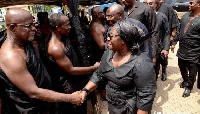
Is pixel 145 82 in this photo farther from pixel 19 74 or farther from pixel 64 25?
pixel 64 25

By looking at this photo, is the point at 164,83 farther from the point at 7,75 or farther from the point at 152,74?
the point at 7,75

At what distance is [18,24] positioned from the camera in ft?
6.13

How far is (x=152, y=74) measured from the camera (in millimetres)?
1823

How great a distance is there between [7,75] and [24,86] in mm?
218

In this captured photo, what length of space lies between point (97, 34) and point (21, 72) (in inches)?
89.6

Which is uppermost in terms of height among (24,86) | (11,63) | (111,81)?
(11,63)

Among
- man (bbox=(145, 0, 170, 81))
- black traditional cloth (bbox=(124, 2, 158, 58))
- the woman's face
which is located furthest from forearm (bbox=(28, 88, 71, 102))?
man (bbox=(145, 0, 170, 81))

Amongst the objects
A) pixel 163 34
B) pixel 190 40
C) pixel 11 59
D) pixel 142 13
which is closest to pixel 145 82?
pixel 11 59

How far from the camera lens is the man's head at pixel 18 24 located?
1.86 meters

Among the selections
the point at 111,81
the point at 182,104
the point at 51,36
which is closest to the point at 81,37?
the point at 51,36

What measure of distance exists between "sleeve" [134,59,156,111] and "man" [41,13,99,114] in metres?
1.25

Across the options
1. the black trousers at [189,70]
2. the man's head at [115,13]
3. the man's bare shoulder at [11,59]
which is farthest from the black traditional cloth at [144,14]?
the man's bare shoulder at [11,59]

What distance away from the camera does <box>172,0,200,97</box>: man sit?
3553mm

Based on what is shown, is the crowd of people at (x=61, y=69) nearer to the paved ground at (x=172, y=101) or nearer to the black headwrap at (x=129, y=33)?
the black headwrap at (x=129, y=33)
